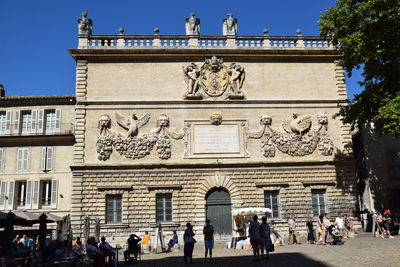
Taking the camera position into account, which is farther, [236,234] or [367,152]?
[367,152]

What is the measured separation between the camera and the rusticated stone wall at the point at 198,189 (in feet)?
69.3

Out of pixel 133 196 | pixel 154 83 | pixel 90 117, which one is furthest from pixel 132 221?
pixel 154 83

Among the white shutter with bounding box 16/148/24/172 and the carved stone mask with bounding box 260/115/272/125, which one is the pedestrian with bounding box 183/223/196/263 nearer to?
the carved stone mask with bounding box 260/115/272/125

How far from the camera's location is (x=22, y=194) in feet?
81.9

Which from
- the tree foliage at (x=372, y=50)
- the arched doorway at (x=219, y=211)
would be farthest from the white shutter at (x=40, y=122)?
the tree foliage at (x=372, y=50)

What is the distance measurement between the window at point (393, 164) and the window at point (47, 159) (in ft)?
62.7

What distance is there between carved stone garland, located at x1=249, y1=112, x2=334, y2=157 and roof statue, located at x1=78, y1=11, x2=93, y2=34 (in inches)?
410

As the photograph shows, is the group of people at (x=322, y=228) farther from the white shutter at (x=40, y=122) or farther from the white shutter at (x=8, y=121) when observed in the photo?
the white shutter at (x=8, y=121)

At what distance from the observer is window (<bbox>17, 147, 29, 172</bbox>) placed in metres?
25.0

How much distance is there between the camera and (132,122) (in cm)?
2209

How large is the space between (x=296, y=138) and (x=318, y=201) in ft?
11.3

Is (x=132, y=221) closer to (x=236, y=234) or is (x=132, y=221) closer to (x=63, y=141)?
(x=236, y=234)

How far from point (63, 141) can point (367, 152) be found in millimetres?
17508

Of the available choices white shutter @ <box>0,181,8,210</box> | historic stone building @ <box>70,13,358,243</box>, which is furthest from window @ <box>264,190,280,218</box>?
white shutter @ <box>0,181,8,210</box>
